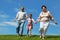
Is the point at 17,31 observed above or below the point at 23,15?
below

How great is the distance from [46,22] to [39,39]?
1.51 m

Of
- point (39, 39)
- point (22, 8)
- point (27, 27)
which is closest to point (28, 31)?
point (27, 27)

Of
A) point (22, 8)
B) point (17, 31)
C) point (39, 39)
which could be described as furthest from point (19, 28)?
point (39, 39)

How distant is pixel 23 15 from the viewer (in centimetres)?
2412

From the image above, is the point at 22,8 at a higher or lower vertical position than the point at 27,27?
higher

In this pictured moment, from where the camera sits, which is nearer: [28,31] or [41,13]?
[41,13]

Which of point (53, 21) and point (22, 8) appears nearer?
point (53, 21)

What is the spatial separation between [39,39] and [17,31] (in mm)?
4759

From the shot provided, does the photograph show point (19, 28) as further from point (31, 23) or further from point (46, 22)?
point (46, 22)

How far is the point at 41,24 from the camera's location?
19938 millimetres

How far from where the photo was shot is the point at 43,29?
19922mm

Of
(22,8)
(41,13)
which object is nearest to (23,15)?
(22,8)

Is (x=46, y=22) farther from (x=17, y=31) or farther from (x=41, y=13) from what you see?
(x=17, y=31)

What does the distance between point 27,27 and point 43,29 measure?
17.7ft
